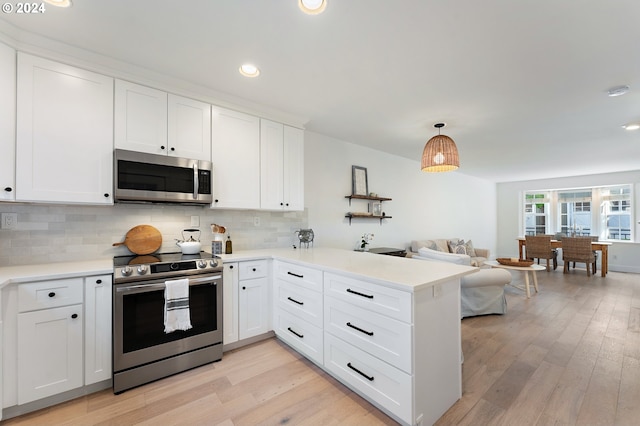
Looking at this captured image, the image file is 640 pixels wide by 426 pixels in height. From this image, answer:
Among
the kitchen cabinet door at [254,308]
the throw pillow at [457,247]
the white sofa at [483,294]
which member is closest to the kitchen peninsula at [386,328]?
the kitchen cabinet door at [254,308]


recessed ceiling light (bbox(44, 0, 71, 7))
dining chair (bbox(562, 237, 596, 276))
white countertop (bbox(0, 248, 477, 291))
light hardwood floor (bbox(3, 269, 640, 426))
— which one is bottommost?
light hardwood floor (bbox(3, 269, 640, 426))

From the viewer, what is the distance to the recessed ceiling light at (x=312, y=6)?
1.56 meters

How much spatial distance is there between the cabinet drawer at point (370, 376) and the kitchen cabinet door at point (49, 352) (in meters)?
1.76

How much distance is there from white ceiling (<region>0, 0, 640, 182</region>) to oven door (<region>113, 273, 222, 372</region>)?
177 centimetres

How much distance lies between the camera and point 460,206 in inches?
276

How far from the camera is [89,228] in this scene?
2342 mm

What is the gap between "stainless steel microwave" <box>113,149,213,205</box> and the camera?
7.26ft

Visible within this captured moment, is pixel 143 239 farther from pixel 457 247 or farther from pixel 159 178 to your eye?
pixel 457 247

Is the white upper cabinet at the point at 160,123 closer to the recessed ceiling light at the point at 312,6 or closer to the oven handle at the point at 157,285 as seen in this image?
the oven handle at the point at 157,285

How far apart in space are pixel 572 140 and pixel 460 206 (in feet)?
10.0

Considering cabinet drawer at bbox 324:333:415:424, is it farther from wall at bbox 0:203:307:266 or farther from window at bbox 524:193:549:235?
window at bbox 524:193:549:235

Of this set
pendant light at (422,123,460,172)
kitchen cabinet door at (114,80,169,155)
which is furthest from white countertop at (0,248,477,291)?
pendant light at (422,123,460,172)

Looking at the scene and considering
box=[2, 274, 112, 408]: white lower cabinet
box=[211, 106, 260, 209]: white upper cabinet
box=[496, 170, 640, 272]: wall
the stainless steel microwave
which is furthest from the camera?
box=[496, 170, 640, 272]: wall

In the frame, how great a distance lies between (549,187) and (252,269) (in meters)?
8.69
